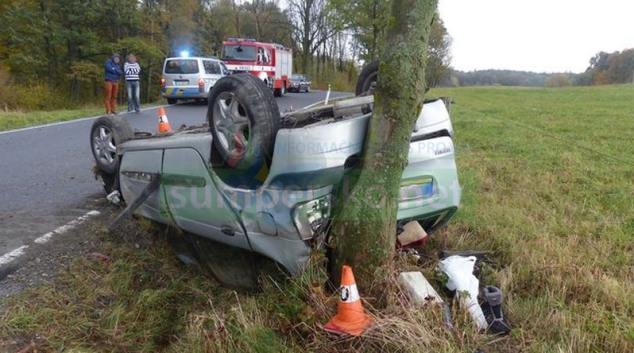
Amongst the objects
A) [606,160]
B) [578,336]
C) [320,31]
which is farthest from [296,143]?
[320,31]

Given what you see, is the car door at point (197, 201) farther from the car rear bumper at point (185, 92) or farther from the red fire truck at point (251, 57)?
the red fire truck at point (251, 57)

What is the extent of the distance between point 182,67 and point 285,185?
45.7 feet

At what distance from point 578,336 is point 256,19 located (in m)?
45.7

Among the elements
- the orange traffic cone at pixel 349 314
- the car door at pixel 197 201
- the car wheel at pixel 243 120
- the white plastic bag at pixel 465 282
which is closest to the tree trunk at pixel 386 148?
the orange traffic cone at pixel 349 314

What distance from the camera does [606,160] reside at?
609 cm

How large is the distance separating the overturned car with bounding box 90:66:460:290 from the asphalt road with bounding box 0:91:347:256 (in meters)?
1.11

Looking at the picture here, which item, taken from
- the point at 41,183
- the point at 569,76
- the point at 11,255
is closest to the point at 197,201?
the point at 11,255

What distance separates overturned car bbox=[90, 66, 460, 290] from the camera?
7.36 feet

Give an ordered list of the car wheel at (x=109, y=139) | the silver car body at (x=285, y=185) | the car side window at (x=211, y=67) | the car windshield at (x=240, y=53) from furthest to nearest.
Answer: the car windshield at (x=240, y=53) < the car side window at (x=211, y=67) < the car wheel at (x=109, y=139) < the silver car body at (x=285, y=185)

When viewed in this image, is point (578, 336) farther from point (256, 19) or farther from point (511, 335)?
point (256, 19)

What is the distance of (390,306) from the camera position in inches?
83.7

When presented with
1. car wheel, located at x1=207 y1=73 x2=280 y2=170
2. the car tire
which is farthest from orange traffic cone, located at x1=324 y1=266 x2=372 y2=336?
the car tire

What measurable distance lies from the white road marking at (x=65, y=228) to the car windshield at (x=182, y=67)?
38.8 ft

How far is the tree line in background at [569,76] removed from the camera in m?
57.2
